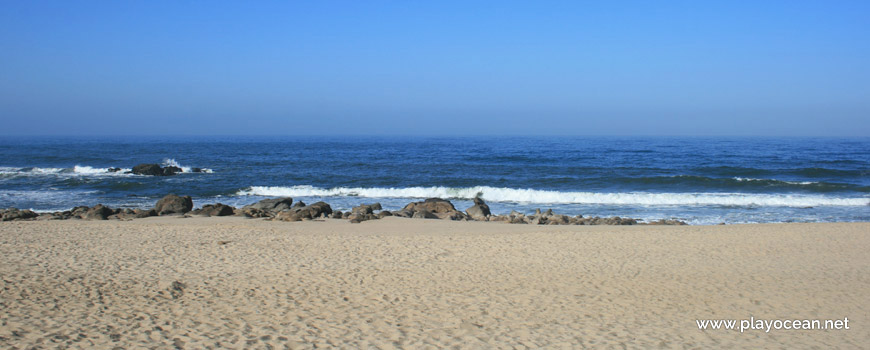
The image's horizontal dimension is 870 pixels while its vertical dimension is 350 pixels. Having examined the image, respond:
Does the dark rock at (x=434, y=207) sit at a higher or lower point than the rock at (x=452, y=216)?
higher

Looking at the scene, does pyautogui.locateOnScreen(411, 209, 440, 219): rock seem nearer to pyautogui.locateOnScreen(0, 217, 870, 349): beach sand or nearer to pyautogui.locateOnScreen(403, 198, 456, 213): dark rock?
pyautogui.locateOnScreen(403, 198, 456, 213): dark rock

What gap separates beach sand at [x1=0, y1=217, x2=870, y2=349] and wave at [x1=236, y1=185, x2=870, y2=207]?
27.3 feet

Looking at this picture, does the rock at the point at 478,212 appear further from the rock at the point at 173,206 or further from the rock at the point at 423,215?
the rock at the point at 173,206

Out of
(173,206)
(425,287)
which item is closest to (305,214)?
(173,206)

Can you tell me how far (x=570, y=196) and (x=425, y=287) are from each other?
16.1 m

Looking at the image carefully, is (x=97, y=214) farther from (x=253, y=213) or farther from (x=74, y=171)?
(x=74, y=171)

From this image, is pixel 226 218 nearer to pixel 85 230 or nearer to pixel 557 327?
pixel 85 230

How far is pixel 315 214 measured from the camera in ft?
53.0

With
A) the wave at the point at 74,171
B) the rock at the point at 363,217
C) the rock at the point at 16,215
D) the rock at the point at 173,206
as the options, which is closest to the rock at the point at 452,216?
the rock at the point at 363,217

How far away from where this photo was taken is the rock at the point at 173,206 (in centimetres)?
1706

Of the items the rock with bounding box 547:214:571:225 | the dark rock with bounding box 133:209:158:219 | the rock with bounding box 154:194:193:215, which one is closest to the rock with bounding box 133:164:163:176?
the rock with bounding box 154:194:193:215

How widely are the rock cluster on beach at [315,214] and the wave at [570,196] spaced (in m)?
5.66

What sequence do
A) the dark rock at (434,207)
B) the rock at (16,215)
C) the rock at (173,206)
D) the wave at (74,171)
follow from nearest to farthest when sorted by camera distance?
1. the rock at (16,215)
2. the rock at (173,206)
3. the dark rock at (434,207)
4. the wave at (74,171)

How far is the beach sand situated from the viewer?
612cm
